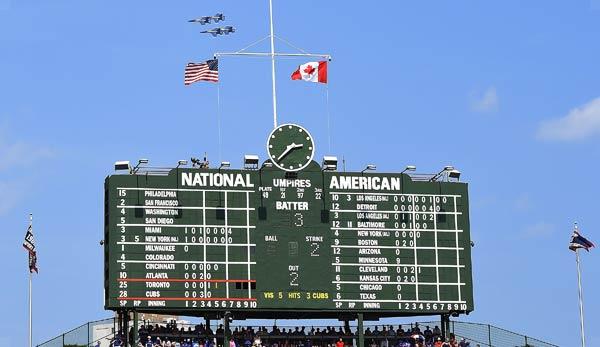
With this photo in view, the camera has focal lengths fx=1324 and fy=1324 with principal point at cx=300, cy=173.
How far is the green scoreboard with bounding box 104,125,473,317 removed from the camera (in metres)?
52.3

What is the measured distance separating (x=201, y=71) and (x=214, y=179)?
221 inches

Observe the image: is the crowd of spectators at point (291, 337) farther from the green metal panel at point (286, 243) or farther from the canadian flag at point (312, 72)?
the canadian flag at point (312, 72)

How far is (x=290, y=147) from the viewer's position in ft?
178

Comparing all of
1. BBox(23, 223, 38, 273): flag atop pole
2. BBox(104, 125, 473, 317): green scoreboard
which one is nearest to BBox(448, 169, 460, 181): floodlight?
BBox(104, 125, 473, 317): green scoreboard

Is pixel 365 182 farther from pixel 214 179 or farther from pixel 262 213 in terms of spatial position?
pixel 214 179

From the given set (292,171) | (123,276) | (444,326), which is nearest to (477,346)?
(444,326)

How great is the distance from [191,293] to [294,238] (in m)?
4.76

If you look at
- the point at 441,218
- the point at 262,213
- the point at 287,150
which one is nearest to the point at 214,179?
the point at 262,213

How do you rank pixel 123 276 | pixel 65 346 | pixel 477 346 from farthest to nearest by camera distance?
pixel 477 346, pixel 65 346, pixel 123 276

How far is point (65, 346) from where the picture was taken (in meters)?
55.6

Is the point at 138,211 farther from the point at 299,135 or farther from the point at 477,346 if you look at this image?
the point at 477,346

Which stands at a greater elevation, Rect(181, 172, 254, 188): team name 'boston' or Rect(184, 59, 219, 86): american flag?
Rect(184, 59, 219, 86): american flag

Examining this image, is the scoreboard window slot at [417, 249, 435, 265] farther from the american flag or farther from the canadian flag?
the american flag

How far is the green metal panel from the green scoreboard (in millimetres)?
41
